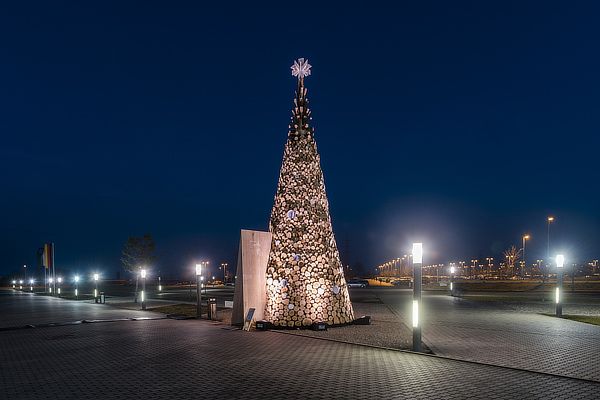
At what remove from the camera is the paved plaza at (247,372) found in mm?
7570

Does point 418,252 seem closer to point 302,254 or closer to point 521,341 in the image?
point 521,341

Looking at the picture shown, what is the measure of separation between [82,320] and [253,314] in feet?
30.1

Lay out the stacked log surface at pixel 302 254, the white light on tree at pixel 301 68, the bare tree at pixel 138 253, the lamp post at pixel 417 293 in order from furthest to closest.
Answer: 1. the bare tree at pixel 138 253
2. the white light on tree at pixel 301 68
3. the stacked log surface at pixel 302 254
4. the lamp post at pixel 417 293

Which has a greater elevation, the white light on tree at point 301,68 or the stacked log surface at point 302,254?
the white light on tree at point 301,68

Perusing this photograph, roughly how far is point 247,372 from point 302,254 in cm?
679

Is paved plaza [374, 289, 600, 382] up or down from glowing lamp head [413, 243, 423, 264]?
down

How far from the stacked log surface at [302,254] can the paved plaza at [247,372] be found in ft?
5.84

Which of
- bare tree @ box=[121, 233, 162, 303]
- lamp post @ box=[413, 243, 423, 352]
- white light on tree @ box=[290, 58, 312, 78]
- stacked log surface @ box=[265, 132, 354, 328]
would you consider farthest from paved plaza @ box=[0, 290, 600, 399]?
bare tree @ box=[121, 233, 162, 303]

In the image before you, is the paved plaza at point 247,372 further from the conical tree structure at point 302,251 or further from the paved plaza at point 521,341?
the conical tree structure at point 302,251

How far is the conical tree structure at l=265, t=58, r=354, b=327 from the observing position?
15.4m

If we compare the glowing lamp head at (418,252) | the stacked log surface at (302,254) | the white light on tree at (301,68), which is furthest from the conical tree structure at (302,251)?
the glowing lamp head at (418,252)

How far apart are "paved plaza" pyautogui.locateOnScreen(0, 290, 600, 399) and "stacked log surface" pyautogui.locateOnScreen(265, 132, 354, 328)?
5.84 feet

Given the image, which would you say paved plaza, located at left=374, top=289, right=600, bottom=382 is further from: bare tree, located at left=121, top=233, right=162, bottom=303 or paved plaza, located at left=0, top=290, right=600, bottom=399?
bare tree, located at left=121, top=233, right=162, bottom=303

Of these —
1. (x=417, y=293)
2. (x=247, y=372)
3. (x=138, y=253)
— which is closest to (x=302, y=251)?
(x=417, y=293)
